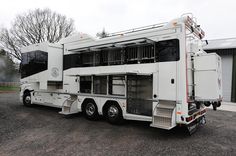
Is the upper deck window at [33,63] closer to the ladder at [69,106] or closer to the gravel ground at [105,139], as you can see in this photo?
the ladder at [69,106]

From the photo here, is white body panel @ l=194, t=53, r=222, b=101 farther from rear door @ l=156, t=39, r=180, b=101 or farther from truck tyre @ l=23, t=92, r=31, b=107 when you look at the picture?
truck tyre @ l=23, t=92, r=31, b=107

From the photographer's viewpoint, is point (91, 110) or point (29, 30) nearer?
point (91, 110)

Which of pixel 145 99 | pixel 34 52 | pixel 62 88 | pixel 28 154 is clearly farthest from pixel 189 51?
pixel 34 52

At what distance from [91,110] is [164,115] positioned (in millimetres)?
2978

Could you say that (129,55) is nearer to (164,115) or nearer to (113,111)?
(113,111)

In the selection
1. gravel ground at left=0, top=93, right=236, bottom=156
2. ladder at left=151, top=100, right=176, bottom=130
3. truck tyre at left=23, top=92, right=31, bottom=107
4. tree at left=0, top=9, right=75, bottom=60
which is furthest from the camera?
tree at left=0, top=9, right=75, bottom=60

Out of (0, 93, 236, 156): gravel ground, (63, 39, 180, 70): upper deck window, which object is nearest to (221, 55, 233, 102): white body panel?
(0, 93, 236, 156): gravel ground

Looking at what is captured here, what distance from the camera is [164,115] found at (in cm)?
460

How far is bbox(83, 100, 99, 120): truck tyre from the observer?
6.40 m

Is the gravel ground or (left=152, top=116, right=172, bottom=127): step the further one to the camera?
(left=152, top=116, right=172, bottom=127): step

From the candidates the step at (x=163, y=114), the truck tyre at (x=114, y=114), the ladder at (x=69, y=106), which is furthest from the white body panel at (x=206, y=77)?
the ladder at (x=69, y=106)

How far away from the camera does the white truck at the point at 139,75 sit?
4.59 meters

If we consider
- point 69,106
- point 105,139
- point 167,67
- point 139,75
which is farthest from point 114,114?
point 167,67

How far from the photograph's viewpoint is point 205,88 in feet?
15.4
